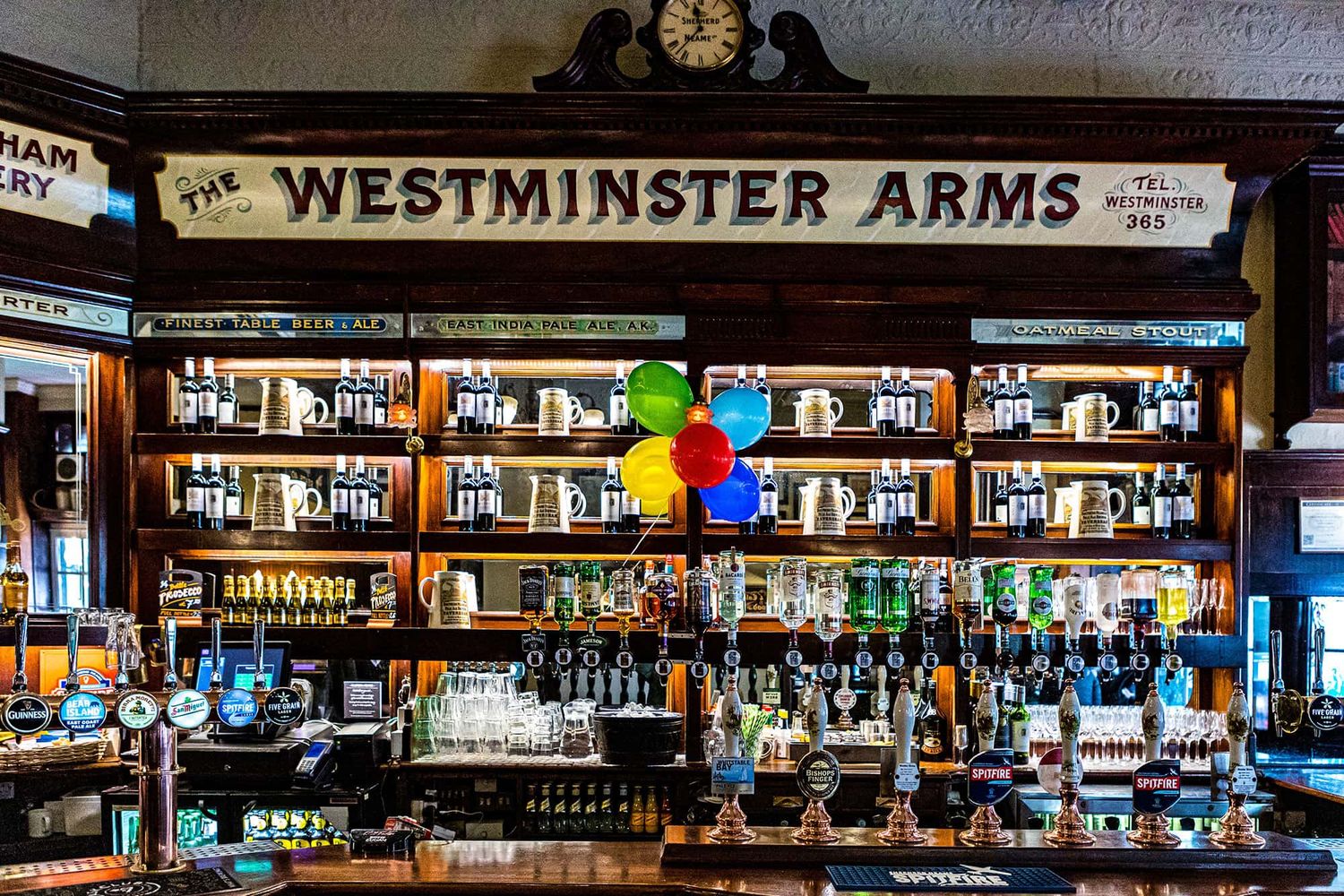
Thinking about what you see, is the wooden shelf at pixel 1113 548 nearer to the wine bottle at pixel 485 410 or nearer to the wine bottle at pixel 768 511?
the wine bottle at pixel 768 511

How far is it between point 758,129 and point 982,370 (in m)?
1.50

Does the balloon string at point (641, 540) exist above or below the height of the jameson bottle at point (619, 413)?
below

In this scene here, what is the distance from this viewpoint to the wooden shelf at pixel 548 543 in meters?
5.04

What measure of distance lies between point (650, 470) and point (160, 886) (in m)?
2.30

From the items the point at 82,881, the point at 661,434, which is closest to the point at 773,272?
the point at 661,434

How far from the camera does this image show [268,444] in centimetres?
512

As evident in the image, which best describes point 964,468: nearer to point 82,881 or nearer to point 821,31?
point 821,31

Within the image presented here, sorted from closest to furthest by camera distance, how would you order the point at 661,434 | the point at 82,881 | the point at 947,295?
the point at 82,881, the point at 661,434, the point at 947,295

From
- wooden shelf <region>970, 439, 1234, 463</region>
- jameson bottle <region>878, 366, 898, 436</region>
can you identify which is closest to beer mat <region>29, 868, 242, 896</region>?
jameson bottle <region>878, 366, 898, 436</region>

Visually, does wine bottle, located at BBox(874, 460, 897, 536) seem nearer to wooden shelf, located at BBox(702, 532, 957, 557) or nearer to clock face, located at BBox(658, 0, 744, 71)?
wooden shelf, located at BBox(702, 532, 957, 557)

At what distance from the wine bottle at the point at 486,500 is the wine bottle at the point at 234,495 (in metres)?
1.15

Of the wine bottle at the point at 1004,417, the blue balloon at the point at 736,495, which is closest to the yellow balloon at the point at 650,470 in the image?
the blue balloon at the point at 736,495

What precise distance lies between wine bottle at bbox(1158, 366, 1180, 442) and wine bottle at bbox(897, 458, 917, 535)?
1179mm

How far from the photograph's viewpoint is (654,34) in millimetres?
4906
